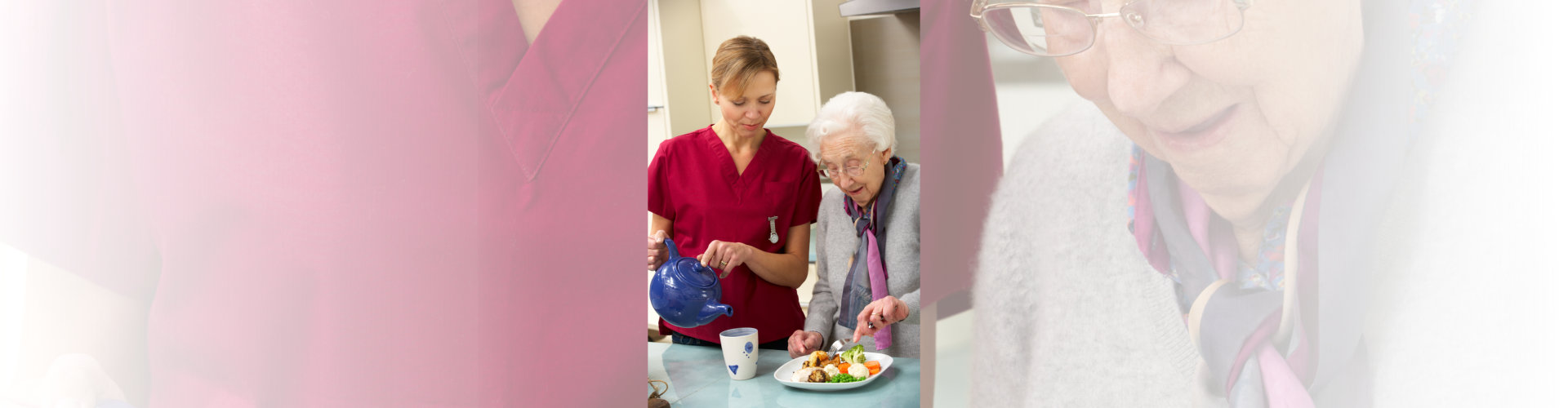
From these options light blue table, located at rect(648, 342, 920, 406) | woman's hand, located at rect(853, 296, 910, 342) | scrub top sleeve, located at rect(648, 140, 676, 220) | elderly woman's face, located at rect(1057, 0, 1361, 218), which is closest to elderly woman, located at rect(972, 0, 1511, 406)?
elderly woman's face, located at rect(1057, 0, 1361, 218)

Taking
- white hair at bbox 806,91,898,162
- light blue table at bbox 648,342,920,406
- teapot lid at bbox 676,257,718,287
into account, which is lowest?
light blue table at bbox 648,342,920,406

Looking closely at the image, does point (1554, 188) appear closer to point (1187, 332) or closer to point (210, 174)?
point (1187, 332)

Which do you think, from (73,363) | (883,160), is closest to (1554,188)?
(883,160)

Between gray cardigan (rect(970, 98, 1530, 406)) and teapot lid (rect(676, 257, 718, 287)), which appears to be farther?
teapot lid (rect(676, 257, 718, 287))

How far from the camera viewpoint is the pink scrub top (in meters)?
0.84

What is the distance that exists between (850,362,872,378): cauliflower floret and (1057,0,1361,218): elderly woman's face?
0.63 meters

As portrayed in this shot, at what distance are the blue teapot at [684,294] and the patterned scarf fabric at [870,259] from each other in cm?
39

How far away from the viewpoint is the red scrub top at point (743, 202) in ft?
6.26

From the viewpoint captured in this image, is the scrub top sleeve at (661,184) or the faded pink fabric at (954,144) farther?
the scrub top sleeve at (661,184)

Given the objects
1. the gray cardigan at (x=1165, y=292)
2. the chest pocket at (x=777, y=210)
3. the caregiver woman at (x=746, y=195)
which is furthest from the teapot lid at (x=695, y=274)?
the gray cardigan at (x=1165, y=292)

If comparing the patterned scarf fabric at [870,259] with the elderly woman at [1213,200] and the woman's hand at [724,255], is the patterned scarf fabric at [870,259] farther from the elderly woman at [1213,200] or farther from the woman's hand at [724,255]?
the elderly woman at [1213,200]

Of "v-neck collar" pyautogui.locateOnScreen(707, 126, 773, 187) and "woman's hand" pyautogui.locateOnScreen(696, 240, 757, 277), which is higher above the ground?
"v-neck collar" pyautogui.locateOnScreen(707, 126, 773, 187)

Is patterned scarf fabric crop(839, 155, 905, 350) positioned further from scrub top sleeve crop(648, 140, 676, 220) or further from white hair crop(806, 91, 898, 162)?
scrub top sleeve crop(648, 140, 676, 220)

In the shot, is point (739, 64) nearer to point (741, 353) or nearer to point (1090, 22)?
point (741, 353)
